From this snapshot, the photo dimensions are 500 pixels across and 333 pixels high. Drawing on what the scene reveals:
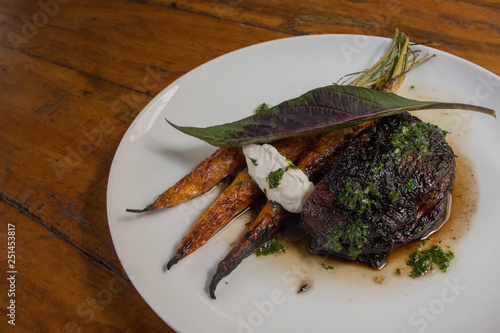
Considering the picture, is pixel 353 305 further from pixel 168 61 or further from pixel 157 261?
pixel 168 61

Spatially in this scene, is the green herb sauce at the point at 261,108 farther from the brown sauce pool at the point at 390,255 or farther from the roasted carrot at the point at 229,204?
the brown sauce pool at the point at 390,255

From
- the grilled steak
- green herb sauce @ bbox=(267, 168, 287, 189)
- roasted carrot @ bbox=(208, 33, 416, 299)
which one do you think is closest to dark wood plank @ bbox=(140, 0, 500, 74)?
roasted carrot @ bbox=(208, 33, 416, 299)

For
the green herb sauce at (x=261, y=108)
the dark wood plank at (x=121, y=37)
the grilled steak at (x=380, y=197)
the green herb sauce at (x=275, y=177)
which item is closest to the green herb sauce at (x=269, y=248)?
the grilled steak at (x=380, y=197)

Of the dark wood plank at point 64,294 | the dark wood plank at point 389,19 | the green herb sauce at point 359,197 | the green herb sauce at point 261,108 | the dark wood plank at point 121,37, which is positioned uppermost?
the dark wood plank at point 389,19

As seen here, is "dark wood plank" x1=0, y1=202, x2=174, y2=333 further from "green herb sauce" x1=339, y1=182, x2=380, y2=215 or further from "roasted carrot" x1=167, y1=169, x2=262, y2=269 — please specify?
"green herb sauce" x1=339, y1=182, x2=380, y2=215

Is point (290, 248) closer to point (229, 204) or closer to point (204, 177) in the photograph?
point (229, 204)

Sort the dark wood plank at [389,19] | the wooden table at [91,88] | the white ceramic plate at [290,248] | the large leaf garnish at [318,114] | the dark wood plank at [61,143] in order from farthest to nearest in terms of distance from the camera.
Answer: the dark wood plank at [389,19] → the dark wood plank at [61,143] → the wooden table at [91,88] → the large leaf garnish at [318,114] → the white ceramic plate at [290,248]

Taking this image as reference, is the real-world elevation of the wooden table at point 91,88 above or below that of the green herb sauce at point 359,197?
below
